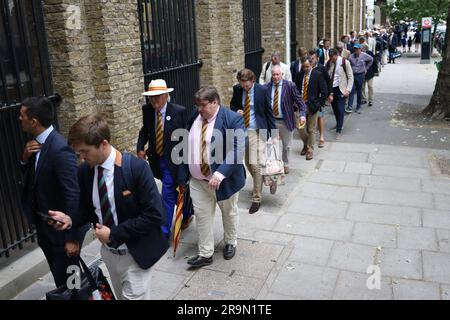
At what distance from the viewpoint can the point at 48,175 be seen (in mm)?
3613

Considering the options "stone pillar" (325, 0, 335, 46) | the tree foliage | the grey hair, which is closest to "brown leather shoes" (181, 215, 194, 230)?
the grey hair

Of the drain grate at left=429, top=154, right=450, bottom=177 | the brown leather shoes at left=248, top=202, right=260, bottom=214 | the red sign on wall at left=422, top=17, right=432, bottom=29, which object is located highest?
the red sign on wall at left=422, top=17, right=432, bottom=29

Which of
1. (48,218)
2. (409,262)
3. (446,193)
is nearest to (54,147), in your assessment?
(48,218)

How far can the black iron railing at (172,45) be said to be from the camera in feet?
24.7

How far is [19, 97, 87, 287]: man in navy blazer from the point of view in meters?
3.56

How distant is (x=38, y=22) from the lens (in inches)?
217

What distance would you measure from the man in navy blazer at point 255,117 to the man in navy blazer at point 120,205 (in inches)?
128

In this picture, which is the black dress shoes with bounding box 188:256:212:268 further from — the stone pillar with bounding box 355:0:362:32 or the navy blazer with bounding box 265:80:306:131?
the stone pillar with bounding box 355:0:362:32

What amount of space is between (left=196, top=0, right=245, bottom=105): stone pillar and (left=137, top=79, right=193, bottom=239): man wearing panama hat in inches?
163

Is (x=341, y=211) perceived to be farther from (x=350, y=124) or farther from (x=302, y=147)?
(x=350, y=124)

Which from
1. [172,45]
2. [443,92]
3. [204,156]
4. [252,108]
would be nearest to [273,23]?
[443,92]

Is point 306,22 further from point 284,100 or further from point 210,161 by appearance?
point 210,161

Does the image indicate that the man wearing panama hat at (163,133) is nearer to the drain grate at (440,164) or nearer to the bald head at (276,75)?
the bald head at (276,75)

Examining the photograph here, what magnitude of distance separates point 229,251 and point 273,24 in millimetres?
9491
